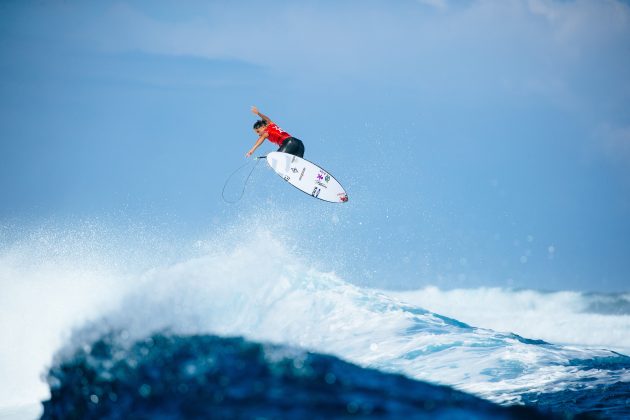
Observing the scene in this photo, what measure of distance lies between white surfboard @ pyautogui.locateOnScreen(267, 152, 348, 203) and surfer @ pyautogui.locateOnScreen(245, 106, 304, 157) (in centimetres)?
21

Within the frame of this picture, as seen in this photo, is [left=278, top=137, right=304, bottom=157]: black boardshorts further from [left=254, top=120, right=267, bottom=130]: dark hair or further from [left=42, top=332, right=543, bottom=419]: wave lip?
[left=42, top=332, right=543, bottom=419]: wave lip

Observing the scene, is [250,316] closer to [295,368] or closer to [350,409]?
[295,368]

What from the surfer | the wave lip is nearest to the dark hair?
the surfer

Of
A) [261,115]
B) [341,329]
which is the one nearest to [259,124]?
[261,115]

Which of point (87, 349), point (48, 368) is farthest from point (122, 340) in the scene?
point (48, 368)

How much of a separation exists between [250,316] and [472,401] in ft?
16.3

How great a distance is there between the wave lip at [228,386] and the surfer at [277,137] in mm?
7493

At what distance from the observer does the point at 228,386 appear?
576 cm

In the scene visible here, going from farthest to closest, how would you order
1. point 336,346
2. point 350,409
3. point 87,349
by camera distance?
point 336,346 → point 87,349 → point 350,409

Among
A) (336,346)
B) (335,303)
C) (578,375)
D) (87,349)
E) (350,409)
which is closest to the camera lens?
(350,409)

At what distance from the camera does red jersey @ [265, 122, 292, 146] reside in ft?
43.2

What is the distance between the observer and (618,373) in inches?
424

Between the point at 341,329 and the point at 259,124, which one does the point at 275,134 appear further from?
the point at 341,329

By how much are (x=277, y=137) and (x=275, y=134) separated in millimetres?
120
